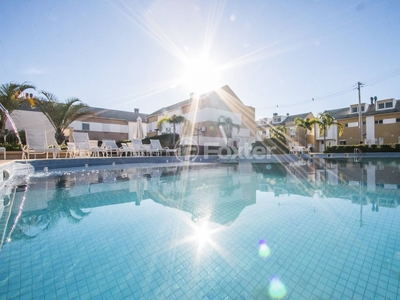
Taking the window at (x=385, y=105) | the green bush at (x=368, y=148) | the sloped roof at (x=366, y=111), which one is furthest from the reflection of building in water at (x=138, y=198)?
the window at (x=385, y=105)

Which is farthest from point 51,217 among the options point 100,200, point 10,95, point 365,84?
point 365,84

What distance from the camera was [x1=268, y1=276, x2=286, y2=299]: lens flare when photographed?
146 cm

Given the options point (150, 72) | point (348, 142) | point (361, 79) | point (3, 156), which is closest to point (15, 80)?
point (3, 156)

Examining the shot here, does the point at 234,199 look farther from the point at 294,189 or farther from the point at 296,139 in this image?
the point at 296,139

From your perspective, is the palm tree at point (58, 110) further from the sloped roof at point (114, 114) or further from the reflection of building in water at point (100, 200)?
the sloped roof at point (114, 114)

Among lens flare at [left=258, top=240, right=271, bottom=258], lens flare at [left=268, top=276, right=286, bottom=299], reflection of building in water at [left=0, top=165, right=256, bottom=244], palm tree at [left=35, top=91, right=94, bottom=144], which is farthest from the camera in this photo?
palm tree at [left=35, top=91, right=94, bottom=144]

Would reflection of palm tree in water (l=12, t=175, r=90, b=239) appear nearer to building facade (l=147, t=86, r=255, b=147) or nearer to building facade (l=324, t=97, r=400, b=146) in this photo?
building facade (l=147, t=86, r=255, b=147)

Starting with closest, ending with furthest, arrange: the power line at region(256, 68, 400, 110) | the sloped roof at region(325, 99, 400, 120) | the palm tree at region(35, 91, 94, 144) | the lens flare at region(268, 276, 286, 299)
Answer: the lens flare at region(268, 276, 286, 299) < the palm tree at region(35, 91, 94, 144) < the power line at region(256, 68, 400, 110) < the sloped roof at region(325, 99, 400, 120)

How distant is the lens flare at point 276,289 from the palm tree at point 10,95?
1617 cm

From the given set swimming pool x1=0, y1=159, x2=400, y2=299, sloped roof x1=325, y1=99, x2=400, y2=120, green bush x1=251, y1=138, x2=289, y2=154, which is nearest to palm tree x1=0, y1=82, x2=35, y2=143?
swimming pool x1=0, y1=159, x2=400, y2=299

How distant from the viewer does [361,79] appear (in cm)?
2316

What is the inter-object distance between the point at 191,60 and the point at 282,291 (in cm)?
1276

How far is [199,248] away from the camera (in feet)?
7.16

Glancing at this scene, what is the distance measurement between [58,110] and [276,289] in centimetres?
1513
